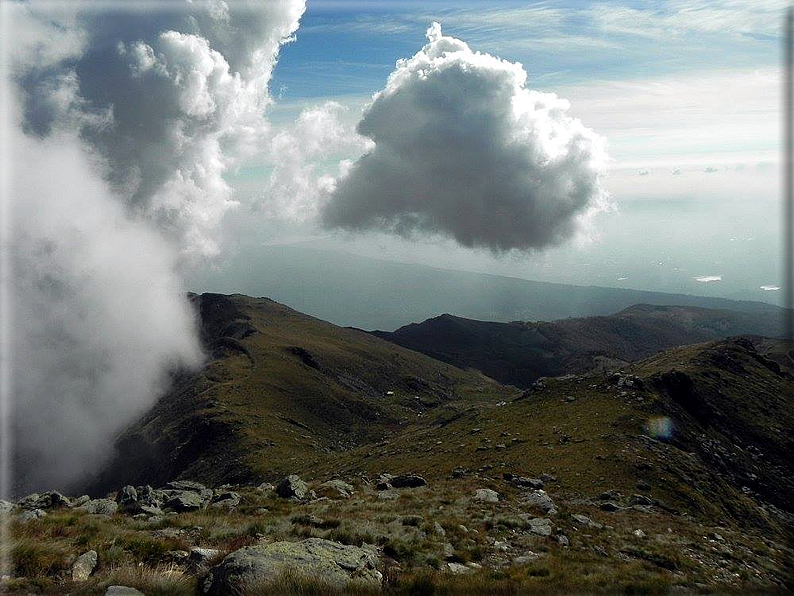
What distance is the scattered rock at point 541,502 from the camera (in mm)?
27177

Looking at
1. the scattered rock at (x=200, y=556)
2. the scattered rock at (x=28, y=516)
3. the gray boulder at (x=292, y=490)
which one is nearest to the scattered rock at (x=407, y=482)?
the gray boulder at (x=292, y=490)

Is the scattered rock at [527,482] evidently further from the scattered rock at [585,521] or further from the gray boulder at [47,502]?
the gray boulder at [47,502]

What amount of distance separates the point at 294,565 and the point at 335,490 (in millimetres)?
20650

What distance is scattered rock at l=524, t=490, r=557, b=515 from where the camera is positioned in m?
27.2

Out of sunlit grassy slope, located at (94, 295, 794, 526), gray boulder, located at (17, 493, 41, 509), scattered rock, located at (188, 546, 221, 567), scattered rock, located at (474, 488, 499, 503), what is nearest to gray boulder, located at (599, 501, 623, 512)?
sunlit grassy slope, located at (94, 295, 794, 526)

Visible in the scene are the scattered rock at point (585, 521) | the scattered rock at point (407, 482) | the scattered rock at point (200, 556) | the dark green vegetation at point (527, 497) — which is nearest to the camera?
the scattered rock at point (200, 556)

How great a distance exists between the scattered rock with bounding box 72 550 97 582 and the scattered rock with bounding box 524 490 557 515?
21710 millimetres

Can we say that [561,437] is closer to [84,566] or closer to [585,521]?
[585,521]

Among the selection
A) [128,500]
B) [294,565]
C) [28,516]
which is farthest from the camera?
[128,500]

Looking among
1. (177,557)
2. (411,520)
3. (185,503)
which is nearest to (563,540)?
(411,520)

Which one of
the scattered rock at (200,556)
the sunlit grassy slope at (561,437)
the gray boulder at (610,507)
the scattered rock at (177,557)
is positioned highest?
the scattered rock at (200,556)

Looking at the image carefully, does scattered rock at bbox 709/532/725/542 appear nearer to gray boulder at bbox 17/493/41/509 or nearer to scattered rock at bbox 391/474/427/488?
scattered rock at bbox 391/474/427/488

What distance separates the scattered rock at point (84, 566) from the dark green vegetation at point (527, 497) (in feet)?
0.77

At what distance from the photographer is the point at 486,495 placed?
1187 inches
